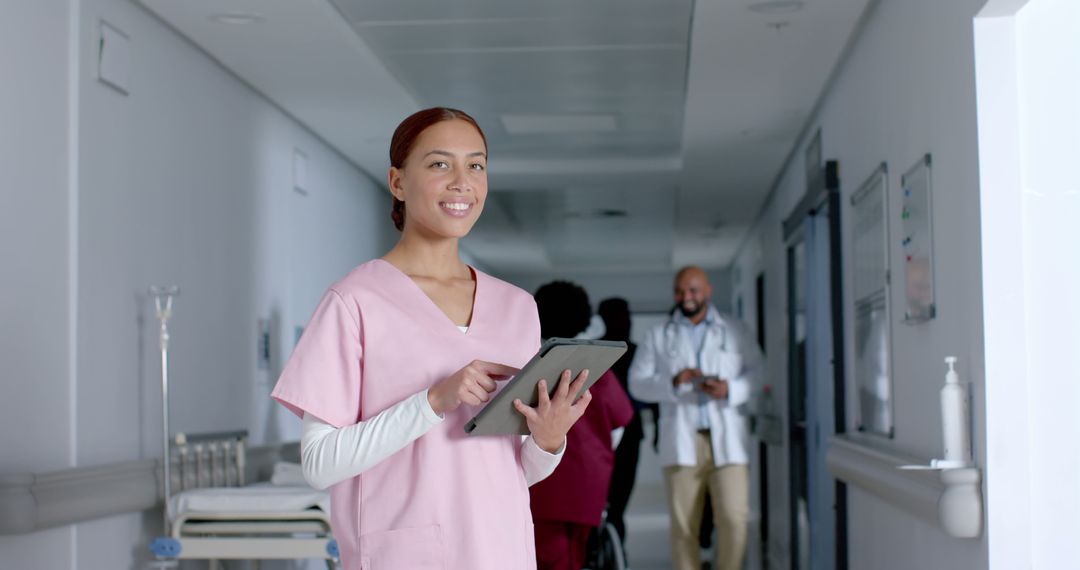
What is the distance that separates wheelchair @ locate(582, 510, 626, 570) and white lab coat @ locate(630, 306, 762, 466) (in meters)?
0.48

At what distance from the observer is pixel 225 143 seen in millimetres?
5539

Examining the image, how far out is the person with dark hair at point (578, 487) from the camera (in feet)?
13.6

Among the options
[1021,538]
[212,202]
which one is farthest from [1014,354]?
[212,202]

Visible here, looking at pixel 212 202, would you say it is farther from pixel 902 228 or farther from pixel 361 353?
pixel 361 353

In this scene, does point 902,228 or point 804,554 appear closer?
point 902,228

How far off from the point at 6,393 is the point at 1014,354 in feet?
8.82

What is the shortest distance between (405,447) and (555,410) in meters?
0.22

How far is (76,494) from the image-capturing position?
3.77 m

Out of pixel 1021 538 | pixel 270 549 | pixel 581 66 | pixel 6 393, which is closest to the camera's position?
pixel 1021 538

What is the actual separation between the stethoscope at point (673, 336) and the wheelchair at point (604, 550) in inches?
37.6

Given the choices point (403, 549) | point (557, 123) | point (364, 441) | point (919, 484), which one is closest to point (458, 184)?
point (364, 441)

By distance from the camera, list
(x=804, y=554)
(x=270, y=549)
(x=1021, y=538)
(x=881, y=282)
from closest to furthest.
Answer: (x=1021, y=538)
(x=270, y=549)
(x=881, y=282)
(x=804, y=554)

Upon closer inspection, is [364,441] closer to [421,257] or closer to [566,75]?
[421,257]

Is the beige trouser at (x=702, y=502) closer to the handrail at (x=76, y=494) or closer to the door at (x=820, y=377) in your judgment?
the door at (x=820, y=377)
